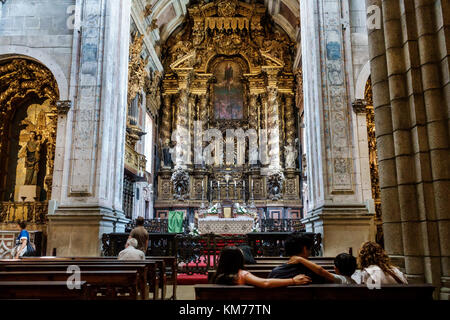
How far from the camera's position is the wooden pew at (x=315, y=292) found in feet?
9.48

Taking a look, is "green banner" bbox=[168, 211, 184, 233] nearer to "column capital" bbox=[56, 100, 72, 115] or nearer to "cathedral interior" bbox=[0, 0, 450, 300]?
"cathedral interior" bbox=[0, 0, 450, 300]

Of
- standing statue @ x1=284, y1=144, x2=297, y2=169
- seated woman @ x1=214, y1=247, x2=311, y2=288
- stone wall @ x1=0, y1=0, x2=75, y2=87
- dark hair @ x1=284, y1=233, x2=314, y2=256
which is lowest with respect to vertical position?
seated woman @ x1=214, y1=247, x2=311, y2=288

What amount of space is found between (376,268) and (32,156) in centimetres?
1296

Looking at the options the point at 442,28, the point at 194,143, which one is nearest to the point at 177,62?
the point at 194,143

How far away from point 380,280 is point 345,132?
7.05 metres

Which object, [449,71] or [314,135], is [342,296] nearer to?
[449,71]

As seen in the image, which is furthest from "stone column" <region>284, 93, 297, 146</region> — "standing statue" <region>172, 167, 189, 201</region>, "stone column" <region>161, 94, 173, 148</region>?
"stone column" <region>161, 94, 173, 148</region>

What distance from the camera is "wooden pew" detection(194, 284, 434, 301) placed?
2.89 m

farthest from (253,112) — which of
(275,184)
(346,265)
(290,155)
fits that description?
(346,265)

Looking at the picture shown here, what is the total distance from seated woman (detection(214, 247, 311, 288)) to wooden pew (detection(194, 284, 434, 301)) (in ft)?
0.17

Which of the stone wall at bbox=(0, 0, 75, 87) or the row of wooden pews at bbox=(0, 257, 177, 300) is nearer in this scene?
the row of wooden pews at bbox=(0, 257, 177, 300)

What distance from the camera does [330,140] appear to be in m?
10.1

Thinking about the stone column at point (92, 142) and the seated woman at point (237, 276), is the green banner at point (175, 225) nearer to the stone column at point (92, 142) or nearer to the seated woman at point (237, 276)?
the stone column at point (92, 142)

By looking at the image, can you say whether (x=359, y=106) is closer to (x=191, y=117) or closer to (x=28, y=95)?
(x=28, y=95)
